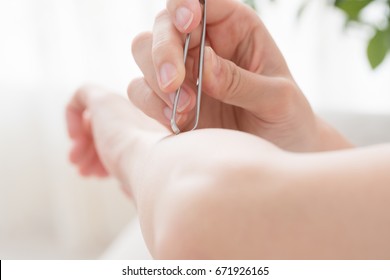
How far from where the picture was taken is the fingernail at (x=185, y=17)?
0.79m

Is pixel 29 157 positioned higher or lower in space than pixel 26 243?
higher

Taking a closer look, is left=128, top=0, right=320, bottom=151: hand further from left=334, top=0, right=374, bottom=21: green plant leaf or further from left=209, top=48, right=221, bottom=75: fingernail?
left=334, top=0, right=374, bottom=21: green plant leaf

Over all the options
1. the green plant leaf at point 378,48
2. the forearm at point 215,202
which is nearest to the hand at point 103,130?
the forearm at point 215,202

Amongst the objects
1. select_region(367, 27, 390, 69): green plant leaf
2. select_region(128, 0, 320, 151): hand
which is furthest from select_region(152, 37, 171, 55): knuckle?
select_region(367, 27, 390, 69): green plant leaf

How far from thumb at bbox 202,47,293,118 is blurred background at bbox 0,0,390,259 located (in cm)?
90

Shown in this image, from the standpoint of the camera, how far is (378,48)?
1.26 metres

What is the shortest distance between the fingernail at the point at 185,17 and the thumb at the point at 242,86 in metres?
0.04

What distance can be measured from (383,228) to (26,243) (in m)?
1.80

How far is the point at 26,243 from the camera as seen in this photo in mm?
2160

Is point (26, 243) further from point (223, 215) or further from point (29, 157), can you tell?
point (223, 215)

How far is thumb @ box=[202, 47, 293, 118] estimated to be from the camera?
0.82m

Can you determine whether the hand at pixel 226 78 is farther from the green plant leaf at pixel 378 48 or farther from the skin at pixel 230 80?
the green plant leaf at pixel 378 48

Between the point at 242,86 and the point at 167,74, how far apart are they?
0.13 m
